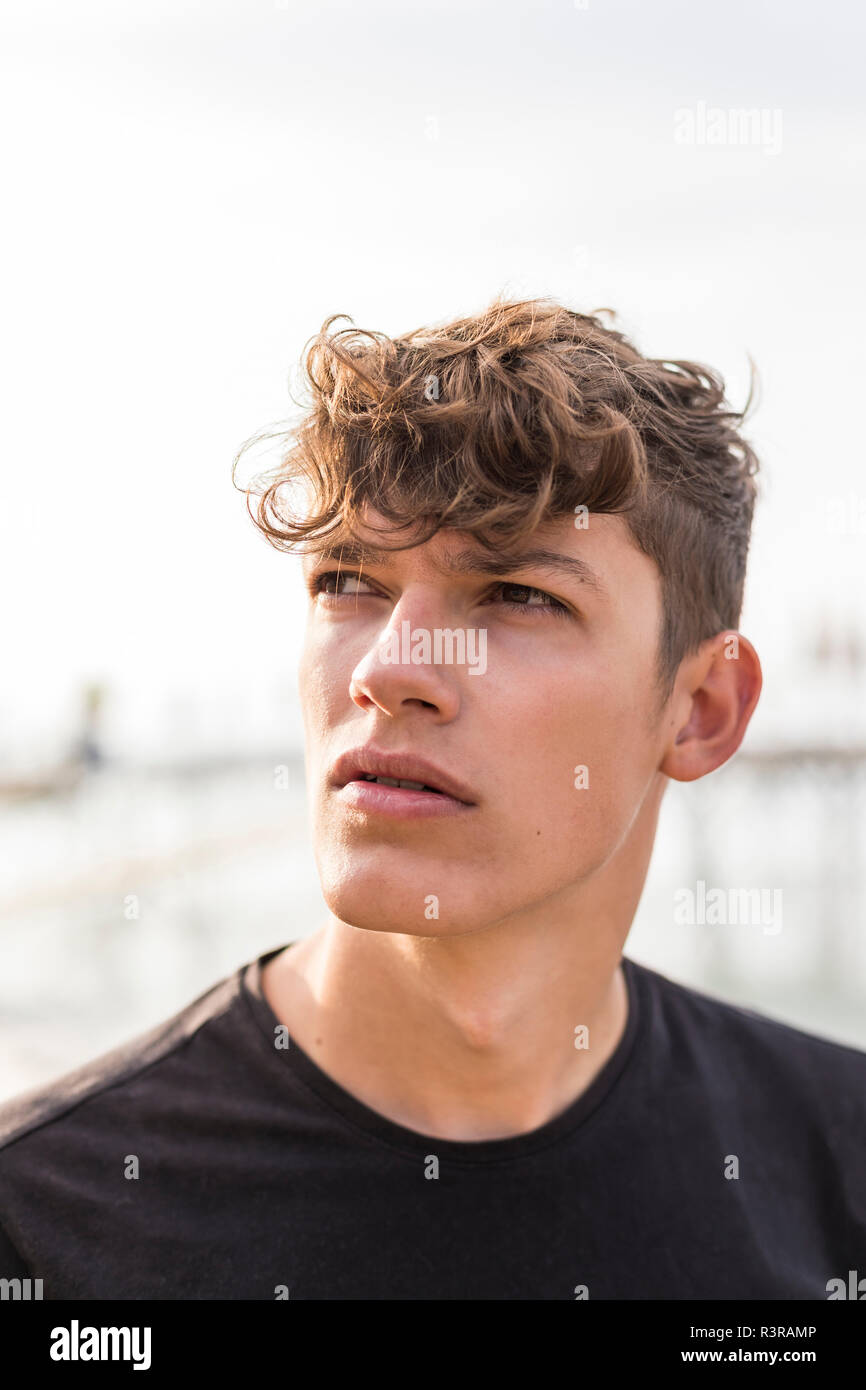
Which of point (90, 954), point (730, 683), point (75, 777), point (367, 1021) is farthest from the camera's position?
point (75, 777)

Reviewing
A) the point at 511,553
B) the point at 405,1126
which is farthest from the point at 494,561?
the point at 405,1126

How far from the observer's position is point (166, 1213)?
63.8 inches

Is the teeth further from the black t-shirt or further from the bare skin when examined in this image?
the black t-shirt

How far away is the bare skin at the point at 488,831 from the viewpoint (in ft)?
5.00

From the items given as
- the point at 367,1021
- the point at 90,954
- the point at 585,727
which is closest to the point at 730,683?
the point at 585,727

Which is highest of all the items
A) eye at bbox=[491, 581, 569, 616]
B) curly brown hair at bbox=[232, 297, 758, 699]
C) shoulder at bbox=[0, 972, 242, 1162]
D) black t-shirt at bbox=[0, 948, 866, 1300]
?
curly brown hair at bbox=[232, 297, 758, 699]

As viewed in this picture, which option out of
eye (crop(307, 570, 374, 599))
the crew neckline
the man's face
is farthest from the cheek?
the crew neckline

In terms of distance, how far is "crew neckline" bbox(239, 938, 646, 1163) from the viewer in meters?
1.69

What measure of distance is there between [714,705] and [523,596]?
522mm

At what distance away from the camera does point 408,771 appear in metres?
1.51

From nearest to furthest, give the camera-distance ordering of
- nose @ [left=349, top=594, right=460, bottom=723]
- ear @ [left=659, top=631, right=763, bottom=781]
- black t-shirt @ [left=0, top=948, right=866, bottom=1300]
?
nose @ [left=349, top=594, right=460, bottom=723], black t-shirt @ [left=0, top=948, right=866, bottom=1300], ear @ [left=659, top=631, right=763, bottom=781]

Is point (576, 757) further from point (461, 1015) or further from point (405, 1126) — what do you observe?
point (405, 1126)
